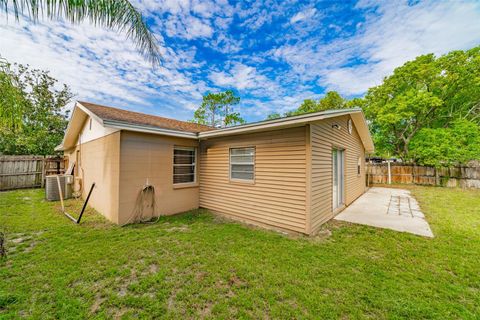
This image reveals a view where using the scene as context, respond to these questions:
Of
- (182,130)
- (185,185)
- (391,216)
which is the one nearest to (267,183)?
(185,185)

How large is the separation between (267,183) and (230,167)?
1485mm

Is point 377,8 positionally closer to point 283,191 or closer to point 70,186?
point 283,191

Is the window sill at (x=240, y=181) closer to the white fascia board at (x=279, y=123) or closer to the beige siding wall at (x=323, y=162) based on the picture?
the white fascia board at (x=279, y=123)

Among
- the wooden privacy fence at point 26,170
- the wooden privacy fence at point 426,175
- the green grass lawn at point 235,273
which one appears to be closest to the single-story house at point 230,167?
the green grass lawn at point 235,273

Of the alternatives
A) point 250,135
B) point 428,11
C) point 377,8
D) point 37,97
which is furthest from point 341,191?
point 37,97

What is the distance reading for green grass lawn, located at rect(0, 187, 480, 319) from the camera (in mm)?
2219

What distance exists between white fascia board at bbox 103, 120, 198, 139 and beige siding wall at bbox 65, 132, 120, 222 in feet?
1.41

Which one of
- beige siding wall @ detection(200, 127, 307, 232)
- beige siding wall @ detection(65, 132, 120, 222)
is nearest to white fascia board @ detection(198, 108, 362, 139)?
beige siding wall @ detection(200, 127, 307, 232)

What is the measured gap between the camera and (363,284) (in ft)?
8.72

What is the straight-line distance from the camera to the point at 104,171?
5719 mm

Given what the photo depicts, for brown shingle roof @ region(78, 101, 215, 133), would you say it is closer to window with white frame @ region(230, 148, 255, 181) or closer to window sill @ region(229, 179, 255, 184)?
window with white frame @ region(230, 148, 255, 181)

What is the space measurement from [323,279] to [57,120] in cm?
2021

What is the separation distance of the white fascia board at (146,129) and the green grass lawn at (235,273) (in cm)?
260

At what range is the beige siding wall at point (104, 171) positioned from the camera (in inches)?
199
